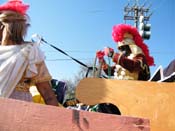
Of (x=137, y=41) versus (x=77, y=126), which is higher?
(x=137, y=41)

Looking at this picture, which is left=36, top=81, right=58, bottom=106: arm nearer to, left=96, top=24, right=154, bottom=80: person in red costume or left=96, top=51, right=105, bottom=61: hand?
left=96, top=24, right=154, bottom=80: person in red costume

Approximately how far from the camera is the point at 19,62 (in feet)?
5.26

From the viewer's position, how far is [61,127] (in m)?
1.00

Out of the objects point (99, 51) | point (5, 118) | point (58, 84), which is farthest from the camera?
point (58, 84)

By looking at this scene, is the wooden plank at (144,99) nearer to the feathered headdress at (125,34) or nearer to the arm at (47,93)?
the arm at (47,93)

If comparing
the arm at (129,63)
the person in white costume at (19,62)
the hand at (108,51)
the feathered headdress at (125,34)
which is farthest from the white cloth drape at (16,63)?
the feathered headdress at (125,34)

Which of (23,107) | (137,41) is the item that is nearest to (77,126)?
(23,107)

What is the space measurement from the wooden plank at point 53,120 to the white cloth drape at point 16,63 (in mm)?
598

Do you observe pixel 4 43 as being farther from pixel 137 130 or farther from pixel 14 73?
pixel 137 130

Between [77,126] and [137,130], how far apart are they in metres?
0.18

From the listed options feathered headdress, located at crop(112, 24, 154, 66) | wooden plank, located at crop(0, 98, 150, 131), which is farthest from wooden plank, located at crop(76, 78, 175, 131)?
feathered headdress, located at crop(112, 24, 154, 66)

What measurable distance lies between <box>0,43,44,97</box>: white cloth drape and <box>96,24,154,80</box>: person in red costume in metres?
1.64

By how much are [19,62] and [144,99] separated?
2.51ft

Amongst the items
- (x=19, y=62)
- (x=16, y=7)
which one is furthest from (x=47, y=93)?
(x=16, y=7)
